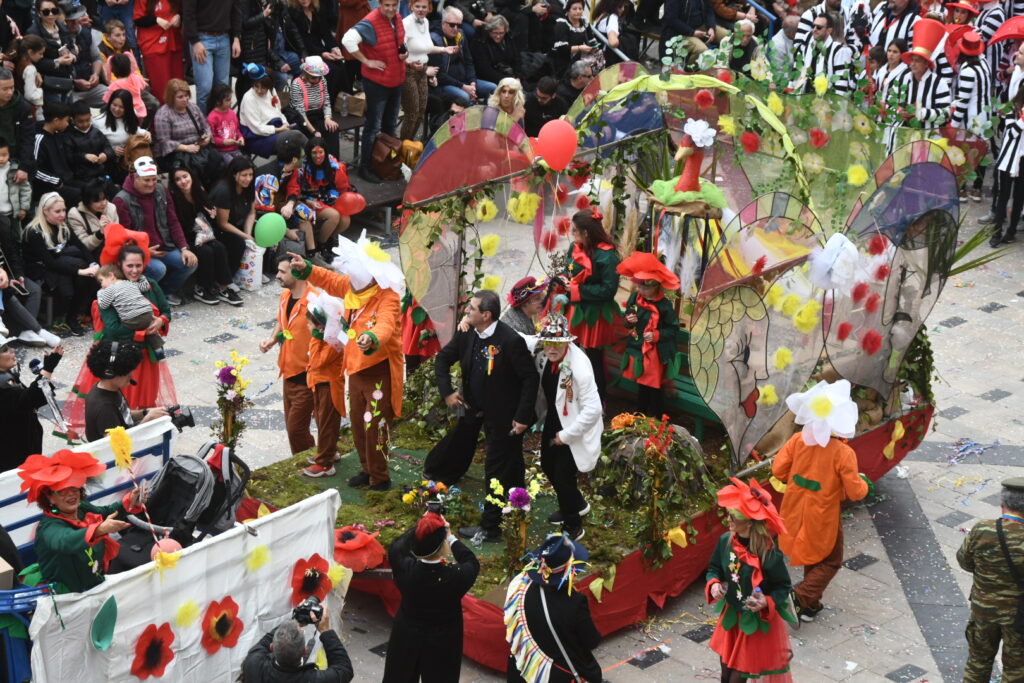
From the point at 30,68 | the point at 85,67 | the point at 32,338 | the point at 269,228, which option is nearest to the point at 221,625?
the point at 269,228

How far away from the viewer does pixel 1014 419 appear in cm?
1079

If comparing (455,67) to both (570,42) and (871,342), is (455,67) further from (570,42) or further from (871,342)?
(871,342)

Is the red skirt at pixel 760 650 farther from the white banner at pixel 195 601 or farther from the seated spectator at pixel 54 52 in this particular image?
the seated spectator at pixel 54 52

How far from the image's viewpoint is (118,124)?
1205 centimetres

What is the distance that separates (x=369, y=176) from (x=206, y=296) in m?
2.61

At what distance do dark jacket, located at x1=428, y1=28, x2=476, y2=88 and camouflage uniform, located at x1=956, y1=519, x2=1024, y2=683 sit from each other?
9.20 meters

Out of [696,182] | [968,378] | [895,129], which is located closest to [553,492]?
[696,182]

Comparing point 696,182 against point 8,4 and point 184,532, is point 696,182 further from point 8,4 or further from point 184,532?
point 8,4

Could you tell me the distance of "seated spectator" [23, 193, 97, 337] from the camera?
11.0 metres

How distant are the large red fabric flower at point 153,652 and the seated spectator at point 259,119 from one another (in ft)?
23.6

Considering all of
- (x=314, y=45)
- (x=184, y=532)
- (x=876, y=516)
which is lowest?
(x=876, y=516)

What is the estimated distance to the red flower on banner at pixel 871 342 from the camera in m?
9.11

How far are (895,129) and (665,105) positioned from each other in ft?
5.01

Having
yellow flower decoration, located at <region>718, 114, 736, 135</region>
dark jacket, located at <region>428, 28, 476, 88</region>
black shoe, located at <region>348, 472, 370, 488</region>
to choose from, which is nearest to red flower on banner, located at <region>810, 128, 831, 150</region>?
yellow flower decoration, located at <region>718, 114, 736, 135</region>
